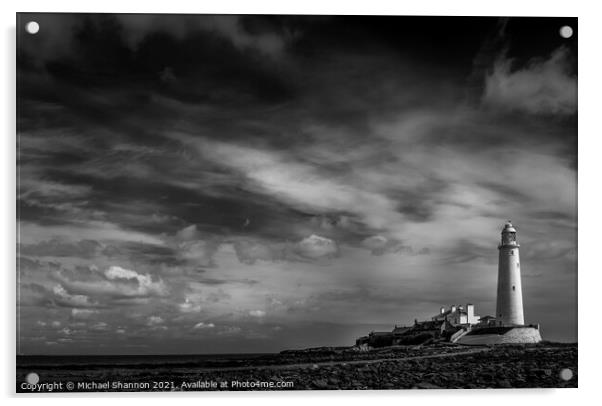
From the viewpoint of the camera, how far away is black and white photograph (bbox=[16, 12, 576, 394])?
418 inches

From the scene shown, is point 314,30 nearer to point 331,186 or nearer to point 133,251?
point 331,186

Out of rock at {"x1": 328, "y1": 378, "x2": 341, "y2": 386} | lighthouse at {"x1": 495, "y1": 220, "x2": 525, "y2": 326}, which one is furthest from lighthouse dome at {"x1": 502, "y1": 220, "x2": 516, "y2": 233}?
rock at {"x1": 328, "y1": 378, "x2": 341, "y2": 386}

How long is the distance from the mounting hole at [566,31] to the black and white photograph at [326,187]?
0.08ft

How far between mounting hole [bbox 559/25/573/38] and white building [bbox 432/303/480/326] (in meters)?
3.40

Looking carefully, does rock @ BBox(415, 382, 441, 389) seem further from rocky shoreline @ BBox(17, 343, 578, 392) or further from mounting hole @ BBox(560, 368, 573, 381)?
mounting hole @ BBox(560, 368, 573, 381)

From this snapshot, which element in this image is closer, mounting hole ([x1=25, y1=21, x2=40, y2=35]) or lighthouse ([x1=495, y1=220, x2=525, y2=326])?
mounting hole ([x1=25, y1=21, x2=40, y2=35])

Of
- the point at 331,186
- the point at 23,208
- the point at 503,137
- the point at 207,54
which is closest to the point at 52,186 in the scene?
the point at 23,208

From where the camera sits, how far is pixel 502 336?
11.1m

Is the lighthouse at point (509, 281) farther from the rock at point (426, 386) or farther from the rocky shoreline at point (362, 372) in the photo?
the rock at point (426, 386)

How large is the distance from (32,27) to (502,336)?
6687mm

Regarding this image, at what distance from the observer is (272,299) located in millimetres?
10875

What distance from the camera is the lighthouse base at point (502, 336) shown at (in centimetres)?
1088

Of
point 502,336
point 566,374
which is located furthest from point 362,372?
point 566,374
